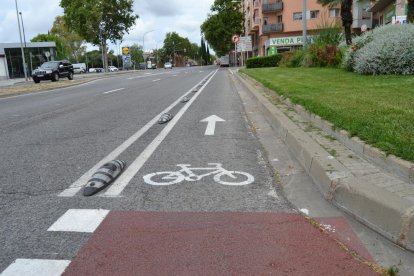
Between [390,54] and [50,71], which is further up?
[390,54]

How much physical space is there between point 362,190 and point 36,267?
2.66 meters

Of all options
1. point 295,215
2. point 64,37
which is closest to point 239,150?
point 295,215

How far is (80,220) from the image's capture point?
3.53 m

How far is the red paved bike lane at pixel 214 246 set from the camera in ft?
8.98

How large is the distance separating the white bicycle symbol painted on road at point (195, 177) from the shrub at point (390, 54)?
987cm

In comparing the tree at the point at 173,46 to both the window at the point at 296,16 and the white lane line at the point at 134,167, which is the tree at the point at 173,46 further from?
the white lane line at the point at 134,167

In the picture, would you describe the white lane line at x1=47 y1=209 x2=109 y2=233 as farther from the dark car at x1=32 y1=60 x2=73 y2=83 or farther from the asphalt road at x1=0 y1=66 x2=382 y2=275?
the dark car at x1=32 y1=60 x2=73 y2=83

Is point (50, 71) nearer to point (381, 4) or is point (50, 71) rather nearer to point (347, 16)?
point (347, 16)

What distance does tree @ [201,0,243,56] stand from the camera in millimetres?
75812

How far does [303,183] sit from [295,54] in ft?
74.8

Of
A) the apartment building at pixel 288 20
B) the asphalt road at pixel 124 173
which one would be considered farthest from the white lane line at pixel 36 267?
the apartment building at pixel 288 20

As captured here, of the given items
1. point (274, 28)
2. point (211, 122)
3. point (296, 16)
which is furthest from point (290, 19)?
point (211, 122)

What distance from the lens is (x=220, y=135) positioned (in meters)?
7.32

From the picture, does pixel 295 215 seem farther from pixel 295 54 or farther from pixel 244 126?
pixel 295 54
